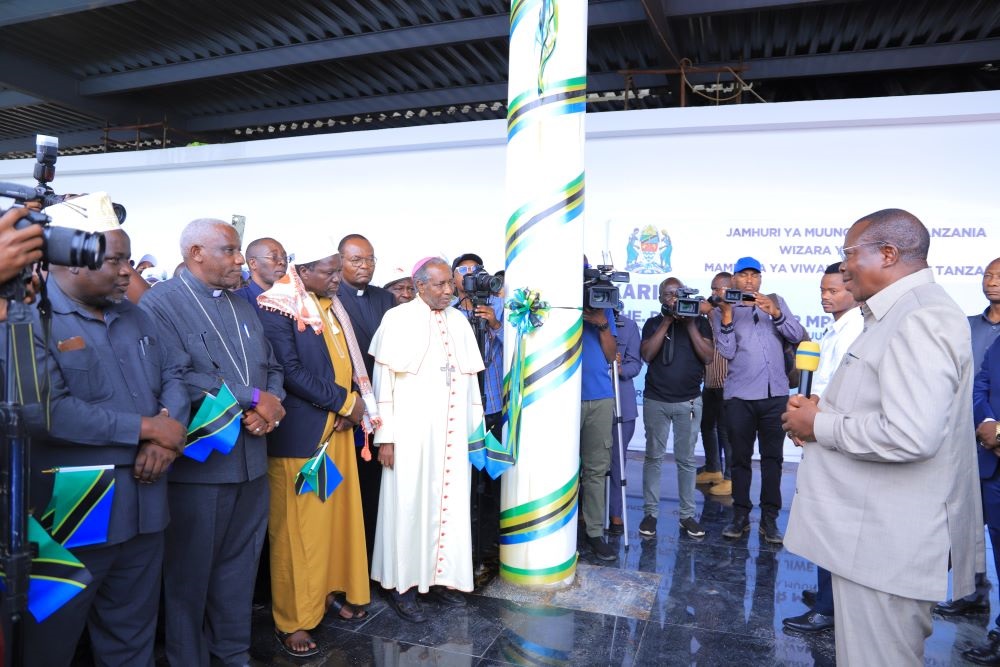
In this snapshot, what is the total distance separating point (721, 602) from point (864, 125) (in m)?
5.00

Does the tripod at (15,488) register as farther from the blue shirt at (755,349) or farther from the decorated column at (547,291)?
the blue shirt at (755,349)

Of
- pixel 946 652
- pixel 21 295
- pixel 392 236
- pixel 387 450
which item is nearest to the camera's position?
pixel 21 295

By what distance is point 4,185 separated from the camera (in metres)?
1.67

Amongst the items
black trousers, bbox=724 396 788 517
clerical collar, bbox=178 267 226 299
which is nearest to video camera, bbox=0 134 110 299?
clerical collar, bbox=178 267 226 299

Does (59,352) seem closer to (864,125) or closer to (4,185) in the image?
(4,185)

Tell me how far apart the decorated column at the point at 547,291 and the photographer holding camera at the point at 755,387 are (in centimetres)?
150

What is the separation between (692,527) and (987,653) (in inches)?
72.1

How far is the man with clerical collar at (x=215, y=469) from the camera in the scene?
8.36 feet

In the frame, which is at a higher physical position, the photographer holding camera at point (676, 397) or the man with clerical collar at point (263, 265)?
the man with clerical collar at point (263, 265)

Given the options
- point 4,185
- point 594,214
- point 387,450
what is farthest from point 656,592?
point 594,214

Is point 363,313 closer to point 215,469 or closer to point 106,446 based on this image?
point 215,469

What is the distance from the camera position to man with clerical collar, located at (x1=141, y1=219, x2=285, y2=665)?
8.36ft

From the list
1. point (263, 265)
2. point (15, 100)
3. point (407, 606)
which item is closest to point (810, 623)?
point (407, 606)

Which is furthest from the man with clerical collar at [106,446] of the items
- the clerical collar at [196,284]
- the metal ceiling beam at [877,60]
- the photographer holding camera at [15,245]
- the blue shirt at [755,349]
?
the metal ceiling beam at [877,60]
